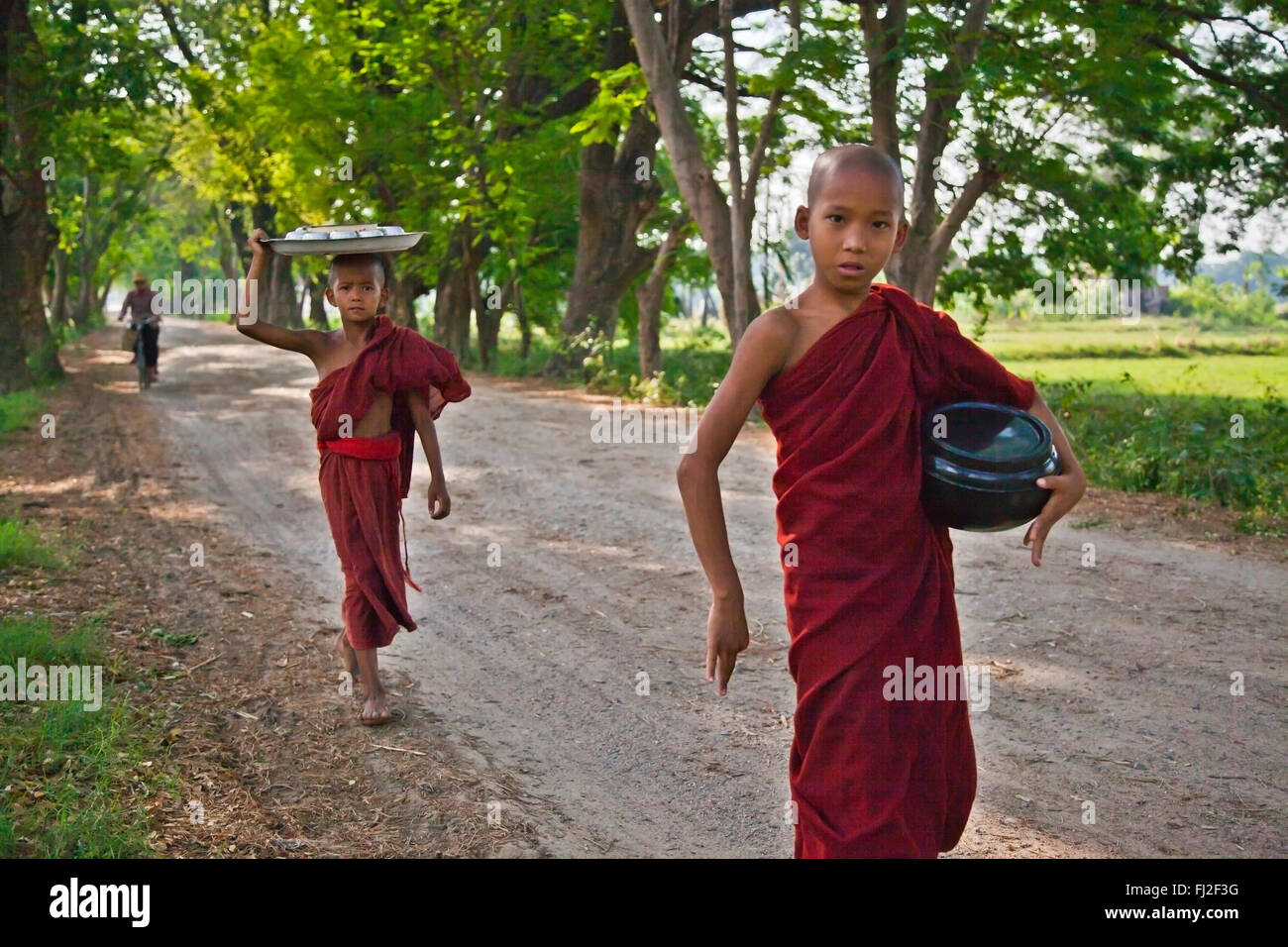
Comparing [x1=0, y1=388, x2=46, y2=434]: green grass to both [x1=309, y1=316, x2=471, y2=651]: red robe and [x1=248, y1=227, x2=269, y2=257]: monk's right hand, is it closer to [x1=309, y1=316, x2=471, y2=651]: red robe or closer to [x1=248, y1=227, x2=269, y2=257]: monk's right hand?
[x1=309, y1=316, x2=471, y2=651]: red robe

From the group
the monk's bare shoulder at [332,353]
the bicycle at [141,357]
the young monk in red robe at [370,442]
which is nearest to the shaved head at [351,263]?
the young monk in red robe at [370,442]

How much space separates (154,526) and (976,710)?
6747 mm

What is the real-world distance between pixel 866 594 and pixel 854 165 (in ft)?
3.57

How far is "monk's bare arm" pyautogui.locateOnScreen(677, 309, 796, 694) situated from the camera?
129 inches

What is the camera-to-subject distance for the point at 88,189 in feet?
130

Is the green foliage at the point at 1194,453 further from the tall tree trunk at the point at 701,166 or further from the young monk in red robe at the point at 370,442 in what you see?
the young monk in red robe at the point at 370,442

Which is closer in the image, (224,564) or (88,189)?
(224,564)

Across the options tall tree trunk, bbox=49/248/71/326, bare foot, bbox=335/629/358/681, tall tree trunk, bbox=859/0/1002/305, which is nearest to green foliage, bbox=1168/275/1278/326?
tall tree trunk, bbox=859/0/1002/305

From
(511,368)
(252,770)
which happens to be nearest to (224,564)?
(252,770)

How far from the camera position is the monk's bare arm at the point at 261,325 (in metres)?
5.41

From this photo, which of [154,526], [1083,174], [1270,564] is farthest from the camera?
[1083,174]

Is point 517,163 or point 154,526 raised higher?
point 517,163

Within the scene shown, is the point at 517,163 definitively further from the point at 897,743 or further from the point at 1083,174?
the point at 897,743

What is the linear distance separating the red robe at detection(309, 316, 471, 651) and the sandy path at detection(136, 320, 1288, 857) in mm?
561
